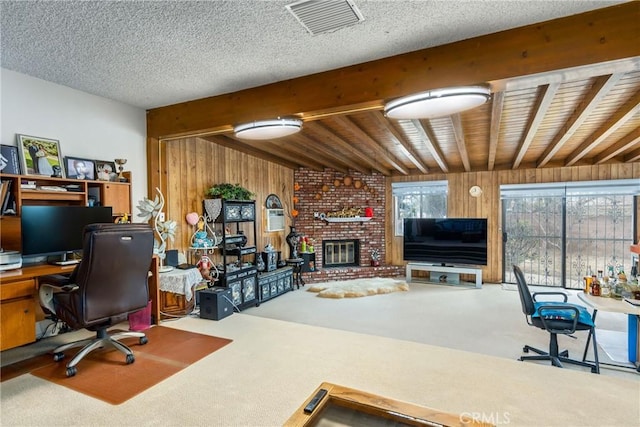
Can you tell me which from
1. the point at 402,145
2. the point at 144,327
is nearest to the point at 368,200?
the point at 402,145

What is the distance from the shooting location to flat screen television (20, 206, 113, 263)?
8.84ft

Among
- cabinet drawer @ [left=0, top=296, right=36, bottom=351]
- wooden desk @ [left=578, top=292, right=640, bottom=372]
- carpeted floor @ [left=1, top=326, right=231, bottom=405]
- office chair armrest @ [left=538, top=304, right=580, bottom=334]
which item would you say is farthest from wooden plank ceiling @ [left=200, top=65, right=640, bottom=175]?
cabinet drawer @ [left=0, top=296, right=36, bottom=351]

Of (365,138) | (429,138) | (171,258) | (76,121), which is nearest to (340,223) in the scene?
(365,138)

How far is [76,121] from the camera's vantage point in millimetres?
3328

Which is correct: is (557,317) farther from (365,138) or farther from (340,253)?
(340,253)

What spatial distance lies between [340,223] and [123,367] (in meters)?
5.50

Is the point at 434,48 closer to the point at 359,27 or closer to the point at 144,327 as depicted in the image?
the point at 359,27

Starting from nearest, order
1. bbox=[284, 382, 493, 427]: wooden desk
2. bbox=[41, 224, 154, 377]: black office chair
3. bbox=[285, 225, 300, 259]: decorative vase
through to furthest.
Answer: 1. bbox=[284, 382, 493, 427]: wooden desk
2. bbox=[41, 224, 154, 377]: black office chair
3. bbox=[285, 225, 300, 259]: decorative vase

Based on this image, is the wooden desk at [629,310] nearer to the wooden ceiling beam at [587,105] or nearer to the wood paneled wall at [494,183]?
the wooden ceiling beam at [587,105]

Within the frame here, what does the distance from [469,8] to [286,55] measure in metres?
1.37

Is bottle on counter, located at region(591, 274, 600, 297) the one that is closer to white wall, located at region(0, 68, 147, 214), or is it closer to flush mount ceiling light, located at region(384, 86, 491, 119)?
flush mount ceiling light, located at region(384, 86, 491, 119)

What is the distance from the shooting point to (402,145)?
4.84m

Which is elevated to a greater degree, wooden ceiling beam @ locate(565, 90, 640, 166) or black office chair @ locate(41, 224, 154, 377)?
wooden ceiling beam @ locate(565, 90, 640, 166)

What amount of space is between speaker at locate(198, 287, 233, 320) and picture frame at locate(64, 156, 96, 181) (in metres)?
1.77
